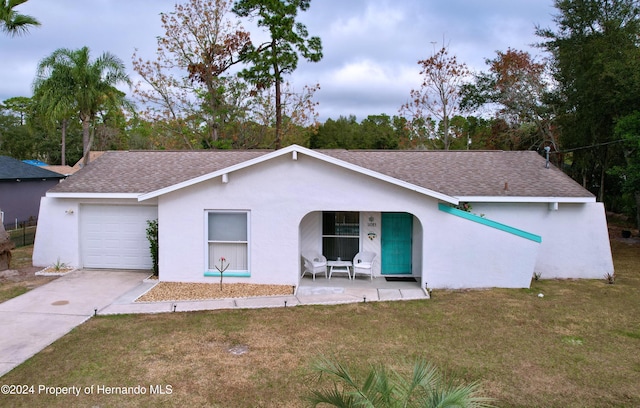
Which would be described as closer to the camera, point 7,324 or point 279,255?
point 7,324

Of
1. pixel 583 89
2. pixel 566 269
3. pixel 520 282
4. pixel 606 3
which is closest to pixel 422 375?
pixel 520 282

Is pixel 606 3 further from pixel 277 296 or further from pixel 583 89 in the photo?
pixel 277 296

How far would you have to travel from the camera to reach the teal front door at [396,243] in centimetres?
1338

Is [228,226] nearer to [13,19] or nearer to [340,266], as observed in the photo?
[340,266]

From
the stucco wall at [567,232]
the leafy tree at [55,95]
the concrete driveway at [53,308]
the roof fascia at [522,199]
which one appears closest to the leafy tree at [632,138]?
the stucco wall at [567,232]

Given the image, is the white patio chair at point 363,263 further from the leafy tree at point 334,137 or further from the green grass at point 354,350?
the leafy tree at point 334,137

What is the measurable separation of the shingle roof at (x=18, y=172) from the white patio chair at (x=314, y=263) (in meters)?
19.5

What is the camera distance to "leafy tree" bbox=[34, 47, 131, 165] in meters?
21.1

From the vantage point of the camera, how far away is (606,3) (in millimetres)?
20047

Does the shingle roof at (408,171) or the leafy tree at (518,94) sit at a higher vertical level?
the leafy tree at (518,94)

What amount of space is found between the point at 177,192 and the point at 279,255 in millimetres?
3332

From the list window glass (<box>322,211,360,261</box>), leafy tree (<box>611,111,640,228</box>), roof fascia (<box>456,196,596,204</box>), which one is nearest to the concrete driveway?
window glass (<box>322,211,360,261</box>)

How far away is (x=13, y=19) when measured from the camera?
1359cm

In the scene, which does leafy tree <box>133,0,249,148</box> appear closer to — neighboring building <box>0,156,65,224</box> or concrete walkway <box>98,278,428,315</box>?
neighboring building <box>0,156,65,224</box>
